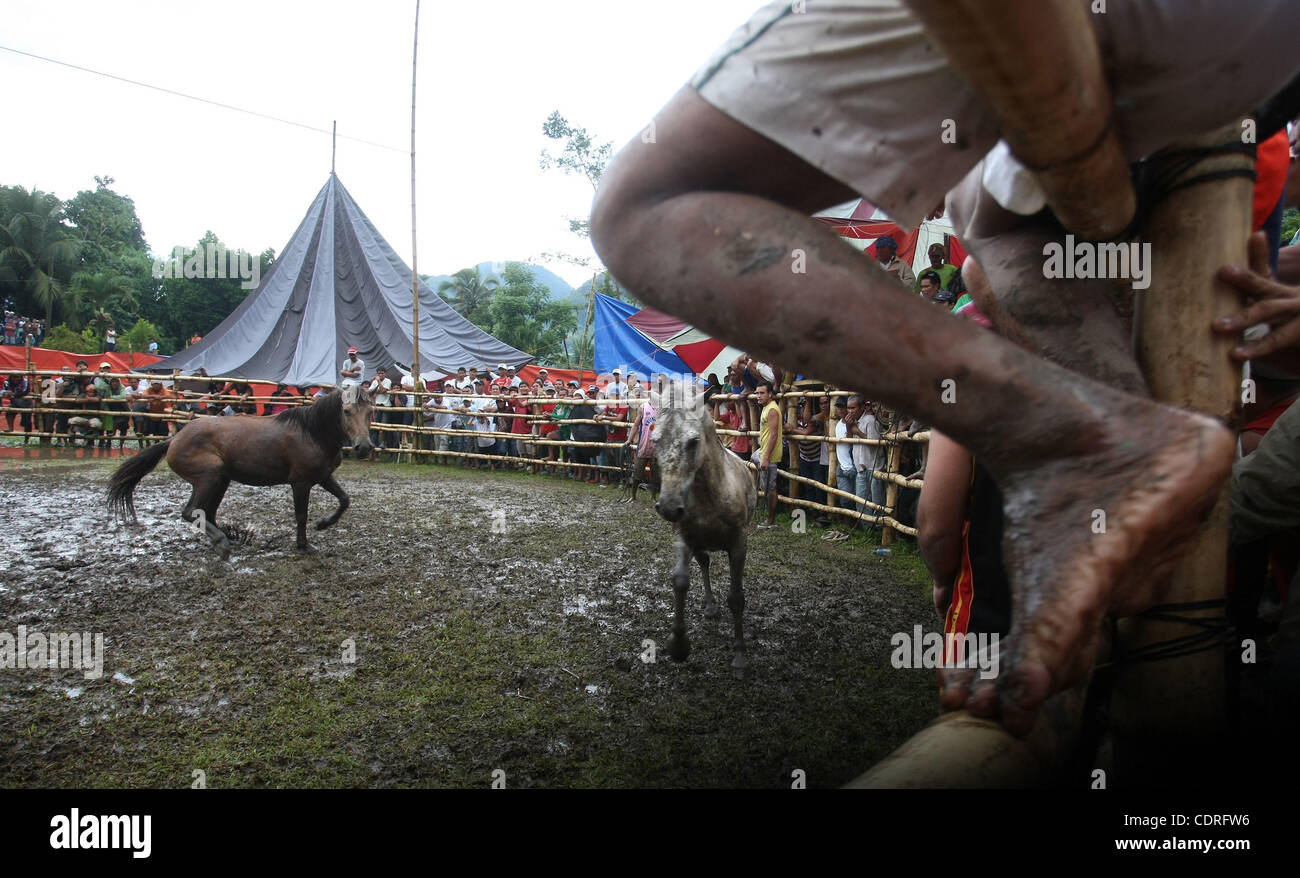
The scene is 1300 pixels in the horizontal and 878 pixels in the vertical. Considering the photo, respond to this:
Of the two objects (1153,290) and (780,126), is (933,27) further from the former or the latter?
(1153,290)

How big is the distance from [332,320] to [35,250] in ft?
96.6

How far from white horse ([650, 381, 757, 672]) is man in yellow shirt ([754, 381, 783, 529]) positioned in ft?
12.5

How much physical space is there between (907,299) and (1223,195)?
491 mm

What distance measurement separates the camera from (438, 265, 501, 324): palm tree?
1793 inches

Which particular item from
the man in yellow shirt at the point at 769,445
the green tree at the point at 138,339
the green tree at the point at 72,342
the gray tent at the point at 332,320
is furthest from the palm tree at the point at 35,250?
the man in yellow shirt at the point at 769,445

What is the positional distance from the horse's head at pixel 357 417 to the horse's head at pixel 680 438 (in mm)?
4351

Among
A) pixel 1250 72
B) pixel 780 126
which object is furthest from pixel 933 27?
pixel 1250 72

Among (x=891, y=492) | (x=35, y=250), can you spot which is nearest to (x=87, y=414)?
(x=891, y=492)

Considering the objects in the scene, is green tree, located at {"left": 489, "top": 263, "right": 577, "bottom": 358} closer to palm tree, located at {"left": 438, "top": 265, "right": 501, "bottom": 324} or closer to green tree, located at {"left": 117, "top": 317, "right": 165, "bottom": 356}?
palm tree, located at {"left": 438, "top": 265, "right": 501, "bottom": 324}

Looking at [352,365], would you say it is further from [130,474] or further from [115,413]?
[130,474]

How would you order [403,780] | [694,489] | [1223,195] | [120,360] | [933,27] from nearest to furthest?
[933,27] < [1223,195] < [403,780] < [694,489] < [120,360]

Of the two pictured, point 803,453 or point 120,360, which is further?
point 120,360

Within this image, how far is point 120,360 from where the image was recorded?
78.2ft

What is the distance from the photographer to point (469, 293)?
1877 inches
